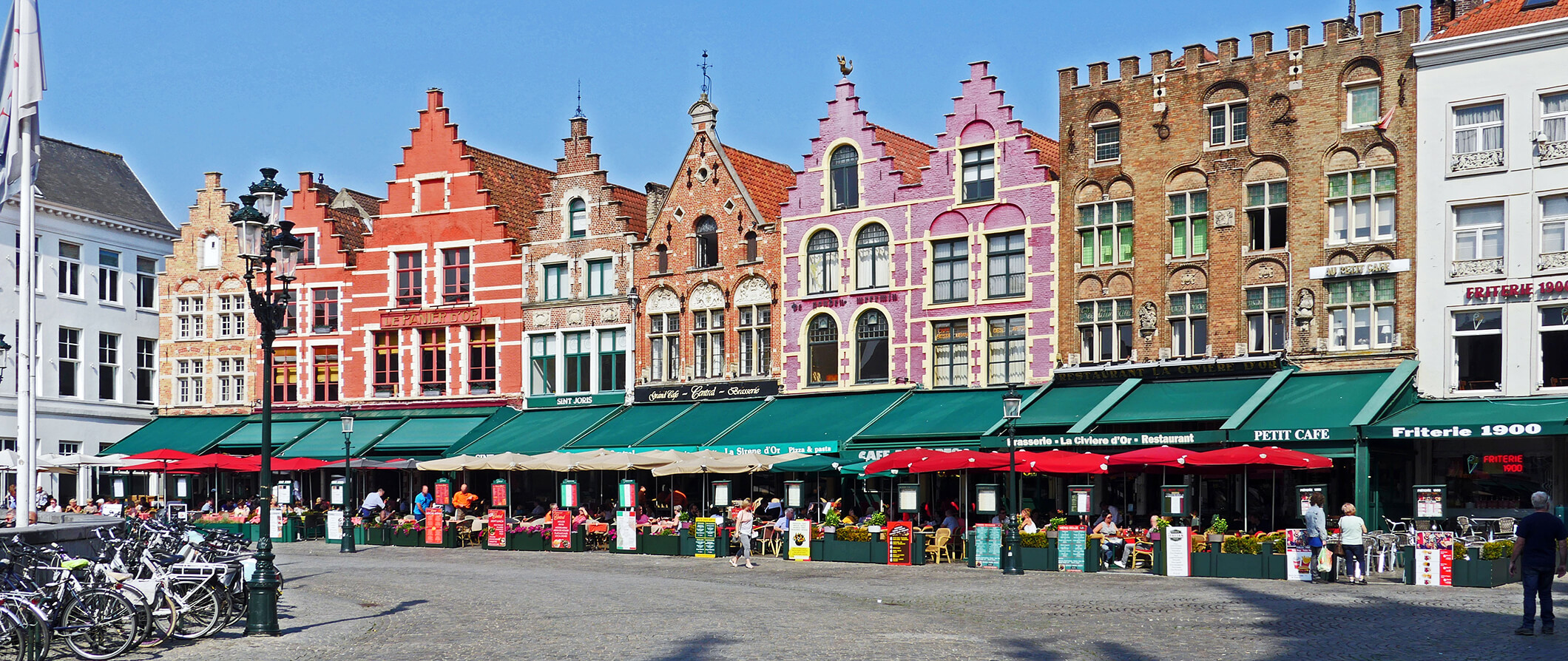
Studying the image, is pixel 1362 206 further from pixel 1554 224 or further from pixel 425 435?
pixel 425 435

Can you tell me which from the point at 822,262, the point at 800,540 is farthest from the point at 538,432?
the point at 800,540

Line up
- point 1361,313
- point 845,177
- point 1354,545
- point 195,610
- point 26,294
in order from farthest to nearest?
point 845,177
point 1361,313
point 1354,545
point 26,294
point 195,610

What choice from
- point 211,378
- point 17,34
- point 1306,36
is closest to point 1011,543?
point 1306,36

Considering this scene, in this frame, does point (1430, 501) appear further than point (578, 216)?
No

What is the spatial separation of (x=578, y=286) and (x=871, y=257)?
29.4 feet

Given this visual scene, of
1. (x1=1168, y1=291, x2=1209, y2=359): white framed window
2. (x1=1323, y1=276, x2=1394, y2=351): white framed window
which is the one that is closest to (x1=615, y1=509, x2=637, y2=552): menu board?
(x1=1168, y1=291, x2=1209, y2=359): white framed window

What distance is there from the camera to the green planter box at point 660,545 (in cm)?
3459

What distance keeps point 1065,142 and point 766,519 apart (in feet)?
35.3

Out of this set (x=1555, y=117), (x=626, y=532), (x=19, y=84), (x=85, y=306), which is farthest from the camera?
(x=85, y=306)

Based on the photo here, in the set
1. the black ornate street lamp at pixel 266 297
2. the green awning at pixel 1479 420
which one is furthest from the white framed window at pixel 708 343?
the black ornate street lamp at pixel 266 297

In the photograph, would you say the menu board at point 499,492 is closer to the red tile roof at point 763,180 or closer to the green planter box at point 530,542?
the green planter box at point 530,542

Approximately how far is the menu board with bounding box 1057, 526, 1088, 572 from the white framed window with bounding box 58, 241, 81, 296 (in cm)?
3419

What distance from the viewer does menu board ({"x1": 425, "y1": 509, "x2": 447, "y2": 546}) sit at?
37.6 meters

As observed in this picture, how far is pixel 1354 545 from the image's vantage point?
81.0 ft
